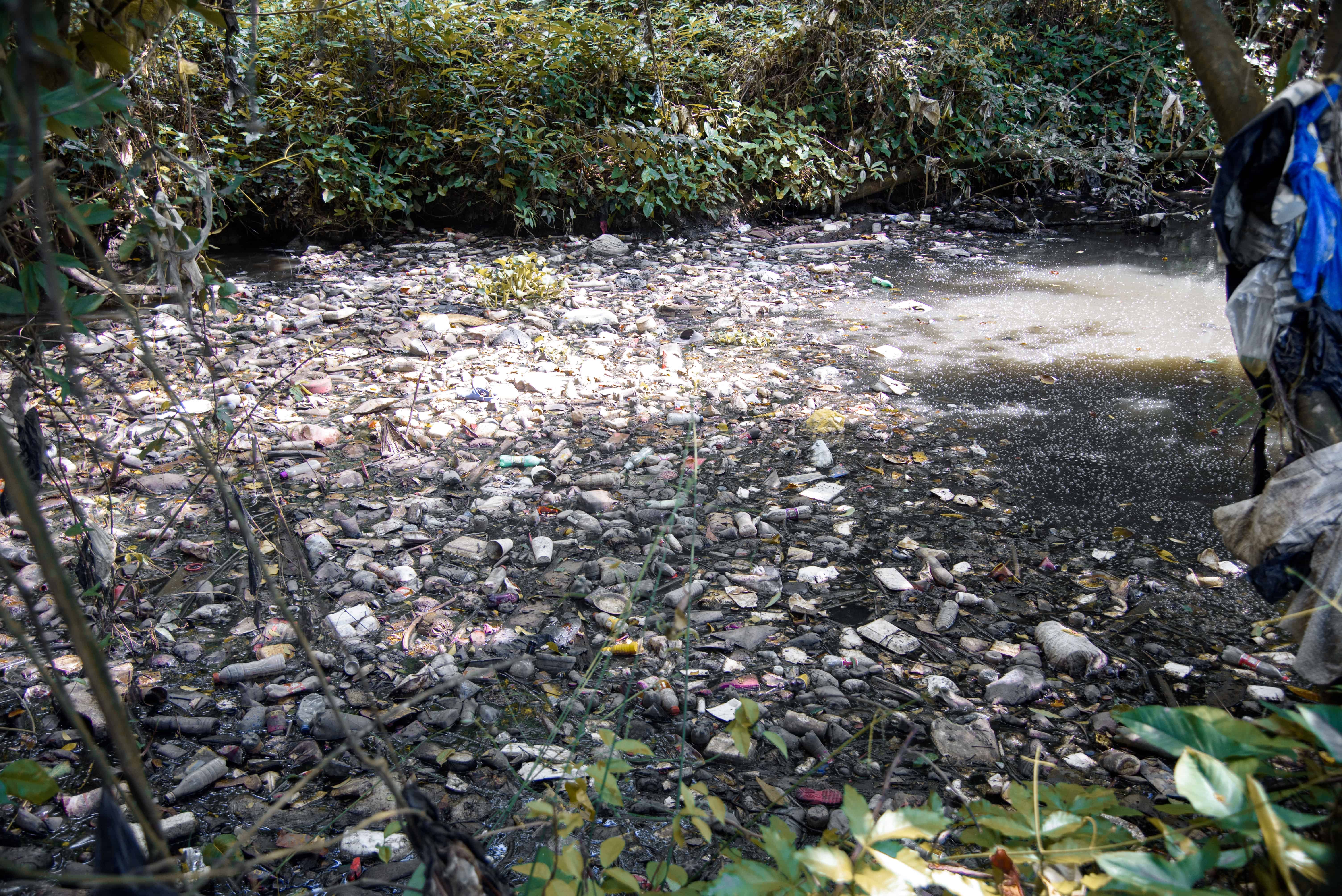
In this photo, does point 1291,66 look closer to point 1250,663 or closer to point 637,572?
point 1250,663

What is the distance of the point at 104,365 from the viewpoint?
131 inches

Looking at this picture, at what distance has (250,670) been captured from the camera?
1812mm

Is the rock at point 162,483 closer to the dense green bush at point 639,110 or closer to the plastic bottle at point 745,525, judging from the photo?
the plastic bottle at point 745,525

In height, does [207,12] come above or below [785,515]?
above

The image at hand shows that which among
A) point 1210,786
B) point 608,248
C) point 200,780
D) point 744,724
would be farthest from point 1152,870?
point 608,248

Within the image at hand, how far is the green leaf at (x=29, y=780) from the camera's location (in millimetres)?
883

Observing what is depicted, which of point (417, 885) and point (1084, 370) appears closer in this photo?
point (417, 885)

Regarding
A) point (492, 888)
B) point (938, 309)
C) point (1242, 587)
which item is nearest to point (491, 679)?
point (492, 888)

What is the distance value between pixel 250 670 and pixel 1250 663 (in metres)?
2.22

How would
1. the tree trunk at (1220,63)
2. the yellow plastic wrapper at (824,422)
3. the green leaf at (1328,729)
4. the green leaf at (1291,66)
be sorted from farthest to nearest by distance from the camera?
the yellow plastic wrapper at (824,422) → the tree trunk at (1220,63) → the green leaf at (1291,66) → the green leaf at (1328,729)

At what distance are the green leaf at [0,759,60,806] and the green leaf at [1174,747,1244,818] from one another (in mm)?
1106

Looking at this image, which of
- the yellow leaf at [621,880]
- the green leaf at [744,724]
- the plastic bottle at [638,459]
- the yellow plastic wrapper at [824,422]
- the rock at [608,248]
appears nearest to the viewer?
the yellow leaf at [621,880]

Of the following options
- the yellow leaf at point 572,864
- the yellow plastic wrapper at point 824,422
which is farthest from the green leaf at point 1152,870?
the yellow plastic wrapper at point 824,422

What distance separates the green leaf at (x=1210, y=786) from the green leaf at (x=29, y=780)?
1.11 meters
